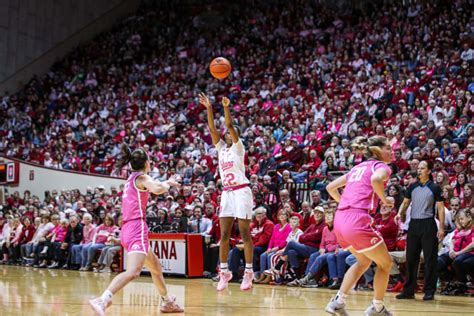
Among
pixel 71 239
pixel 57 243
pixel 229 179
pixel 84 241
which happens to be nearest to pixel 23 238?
pixel 57 243

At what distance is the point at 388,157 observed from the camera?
6262 mm

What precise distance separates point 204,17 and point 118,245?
16235mm

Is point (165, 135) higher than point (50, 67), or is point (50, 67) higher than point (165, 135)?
point (50, 67)

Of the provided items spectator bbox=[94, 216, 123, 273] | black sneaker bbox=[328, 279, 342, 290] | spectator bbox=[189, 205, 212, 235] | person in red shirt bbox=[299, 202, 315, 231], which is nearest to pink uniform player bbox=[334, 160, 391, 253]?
black sneaker bbox=[328, 279, 342, 290]

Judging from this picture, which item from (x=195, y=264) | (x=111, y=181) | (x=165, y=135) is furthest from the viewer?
(x=165, y=135)

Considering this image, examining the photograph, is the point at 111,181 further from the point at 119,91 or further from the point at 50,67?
the point at 50,67

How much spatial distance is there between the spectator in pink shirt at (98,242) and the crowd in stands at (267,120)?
0.13ft

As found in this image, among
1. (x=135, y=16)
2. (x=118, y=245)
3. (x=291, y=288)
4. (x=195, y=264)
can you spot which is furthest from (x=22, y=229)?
(x=135, y=16)

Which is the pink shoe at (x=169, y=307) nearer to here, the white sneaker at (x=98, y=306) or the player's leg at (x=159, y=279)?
the player's leg at (x=159, y=279)

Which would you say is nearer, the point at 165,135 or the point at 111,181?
the point at 111,181

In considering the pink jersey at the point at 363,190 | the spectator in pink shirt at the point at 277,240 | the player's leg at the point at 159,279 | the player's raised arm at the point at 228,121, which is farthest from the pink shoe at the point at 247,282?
the spectator in pink shirt at the point at 277,240

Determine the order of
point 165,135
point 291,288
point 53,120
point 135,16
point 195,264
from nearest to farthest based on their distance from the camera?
point 291,288
point 195,264
point 165,135
point 53,120
point 135,16

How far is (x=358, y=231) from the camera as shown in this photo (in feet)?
19.6

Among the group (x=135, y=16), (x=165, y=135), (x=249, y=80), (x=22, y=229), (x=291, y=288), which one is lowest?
(x=291, y=288)
